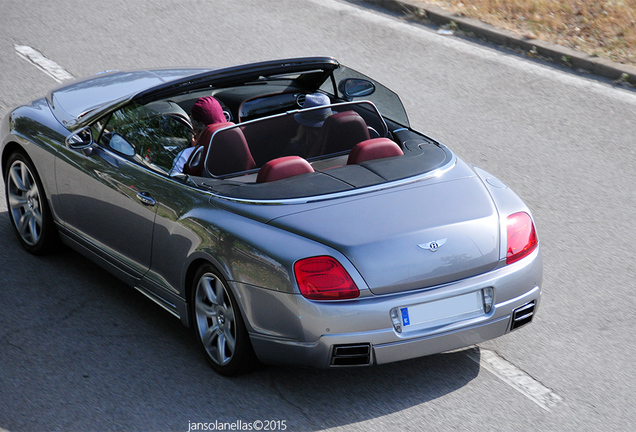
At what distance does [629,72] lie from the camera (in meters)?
9.97

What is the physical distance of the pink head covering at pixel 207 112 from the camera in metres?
5.54

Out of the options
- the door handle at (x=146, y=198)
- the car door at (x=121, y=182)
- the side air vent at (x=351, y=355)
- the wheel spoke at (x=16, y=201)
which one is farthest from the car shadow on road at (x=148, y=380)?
the wheel spoke at (x=16, y=201)

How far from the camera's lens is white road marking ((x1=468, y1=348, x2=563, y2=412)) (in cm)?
454

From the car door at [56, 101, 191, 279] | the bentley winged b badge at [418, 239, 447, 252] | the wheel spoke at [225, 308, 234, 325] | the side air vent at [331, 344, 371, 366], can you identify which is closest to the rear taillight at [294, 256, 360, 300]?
the side air vent at [331, 344, 371, 366]

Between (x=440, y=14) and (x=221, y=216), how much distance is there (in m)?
7.99

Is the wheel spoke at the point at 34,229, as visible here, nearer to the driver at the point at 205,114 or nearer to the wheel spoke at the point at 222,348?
the driver at the point at 205,114

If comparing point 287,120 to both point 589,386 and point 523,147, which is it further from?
point 523,147

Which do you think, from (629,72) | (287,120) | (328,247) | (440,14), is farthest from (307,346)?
(440,14)

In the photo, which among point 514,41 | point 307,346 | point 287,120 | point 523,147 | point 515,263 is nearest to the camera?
point 307,346

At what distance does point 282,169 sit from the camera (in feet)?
16.0

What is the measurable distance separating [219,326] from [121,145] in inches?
→ 55.0

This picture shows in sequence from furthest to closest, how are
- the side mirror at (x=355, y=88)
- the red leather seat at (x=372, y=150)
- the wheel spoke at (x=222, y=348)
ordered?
the side mirror at (x=355, y=88)
the red leather seat at (x=372, y=150)
the wheel spoke at (x=222, y=348)

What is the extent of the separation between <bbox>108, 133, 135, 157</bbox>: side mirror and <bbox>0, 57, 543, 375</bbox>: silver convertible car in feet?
0.04

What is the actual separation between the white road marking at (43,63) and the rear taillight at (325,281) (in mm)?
6624
